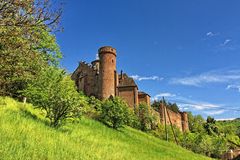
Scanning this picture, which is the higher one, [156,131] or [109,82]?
[109,82]

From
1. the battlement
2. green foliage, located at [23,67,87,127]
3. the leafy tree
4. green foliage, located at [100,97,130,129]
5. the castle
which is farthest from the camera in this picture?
the leafy tree

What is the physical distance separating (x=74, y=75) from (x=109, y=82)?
45.5 ft

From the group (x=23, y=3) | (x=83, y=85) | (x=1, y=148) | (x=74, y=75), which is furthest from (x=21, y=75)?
(x=74, y=75)

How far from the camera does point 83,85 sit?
59281 millimetres

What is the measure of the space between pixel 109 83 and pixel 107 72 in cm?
227

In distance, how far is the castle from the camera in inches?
2156

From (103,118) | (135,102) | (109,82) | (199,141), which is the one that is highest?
(109,82)

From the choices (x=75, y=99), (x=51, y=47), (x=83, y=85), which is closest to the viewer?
(x=75, y=99)

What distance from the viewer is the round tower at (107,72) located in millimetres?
54312

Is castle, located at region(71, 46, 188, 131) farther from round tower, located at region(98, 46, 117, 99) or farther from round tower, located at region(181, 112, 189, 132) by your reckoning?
round tower, located at region(181, 112, 189, 132)

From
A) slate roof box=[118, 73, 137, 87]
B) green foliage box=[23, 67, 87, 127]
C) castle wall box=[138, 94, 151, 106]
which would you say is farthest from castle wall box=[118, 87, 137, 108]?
green foliage box=[23, 67, 87, 127]

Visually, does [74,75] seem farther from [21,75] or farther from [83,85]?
[21,75]

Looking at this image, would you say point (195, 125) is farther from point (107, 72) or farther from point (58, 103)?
point (58, 103)

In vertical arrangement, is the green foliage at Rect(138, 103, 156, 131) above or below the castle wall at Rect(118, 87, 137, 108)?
below
